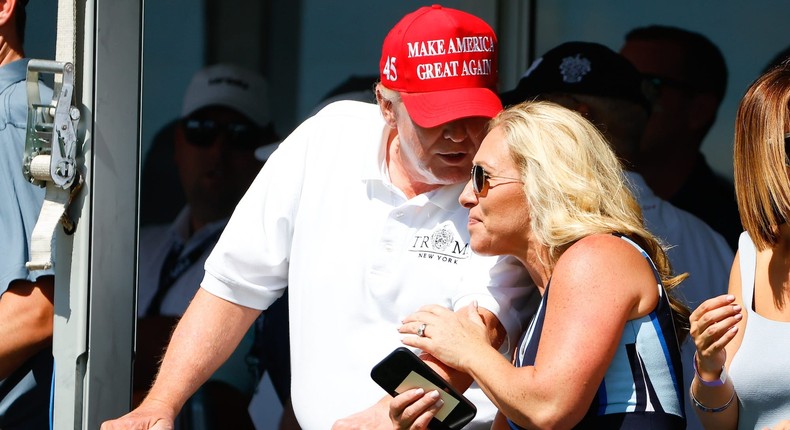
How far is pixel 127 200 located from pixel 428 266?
76 cm

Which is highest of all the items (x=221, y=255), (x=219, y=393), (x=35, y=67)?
(x=35, y=67)

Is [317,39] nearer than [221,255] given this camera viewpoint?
No

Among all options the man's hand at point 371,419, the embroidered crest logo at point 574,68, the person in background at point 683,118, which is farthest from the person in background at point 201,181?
the man's hand at point 371,419

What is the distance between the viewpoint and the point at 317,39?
12.8ft

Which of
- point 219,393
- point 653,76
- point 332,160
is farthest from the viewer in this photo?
point 219,393

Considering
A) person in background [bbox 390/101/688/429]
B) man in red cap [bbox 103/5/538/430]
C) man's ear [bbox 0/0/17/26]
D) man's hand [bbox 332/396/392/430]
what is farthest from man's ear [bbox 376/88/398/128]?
man's ear [bbox 0/0/17/26]

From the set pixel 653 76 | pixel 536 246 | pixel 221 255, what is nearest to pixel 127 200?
pixel 221 255

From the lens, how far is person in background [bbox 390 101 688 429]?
6.22ft

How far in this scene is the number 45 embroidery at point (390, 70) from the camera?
8.04 ft

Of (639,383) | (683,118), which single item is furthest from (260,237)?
(683,118)

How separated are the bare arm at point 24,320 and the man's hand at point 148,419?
0.44m

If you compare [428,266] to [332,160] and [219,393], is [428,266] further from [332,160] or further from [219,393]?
[219,393]

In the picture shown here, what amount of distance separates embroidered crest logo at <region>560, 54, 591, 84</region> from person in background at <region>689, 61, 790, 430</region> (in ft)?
3.94

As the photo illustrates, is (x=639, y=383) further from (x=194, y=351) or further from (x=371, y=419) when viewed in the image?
(x=194, y=351)
